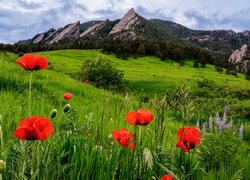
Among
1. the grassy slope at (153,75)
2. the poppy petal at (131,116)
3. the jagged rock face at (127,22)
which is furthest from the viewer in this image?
the jagged rock face at (127,22)

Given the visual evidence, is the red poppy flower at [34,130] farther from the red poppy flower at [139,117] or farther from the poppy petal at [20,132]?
the red poppy flower at [139,117]

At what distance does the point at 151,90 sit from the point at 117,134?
23.5m

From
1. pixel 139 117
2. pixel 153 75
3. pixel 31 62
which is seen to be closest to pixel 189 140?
pixel 139 117

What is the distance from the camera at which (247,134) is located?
18.4 feet

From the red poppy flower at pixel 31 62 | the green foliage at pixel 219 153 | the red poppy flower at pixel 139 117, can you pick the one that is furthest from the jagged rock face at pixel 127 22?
the red poppy flower at pixel 139 117

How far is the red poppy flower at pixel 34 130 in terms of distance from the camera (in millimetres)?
845

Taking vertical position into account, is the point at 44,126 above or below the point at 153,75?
above

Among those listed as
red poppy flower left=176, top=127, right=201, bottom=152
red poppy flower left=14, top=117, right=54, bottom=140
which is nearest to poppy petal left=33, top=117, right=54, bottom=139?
red poppy flower left=14, top=117, right=54, bottom=140

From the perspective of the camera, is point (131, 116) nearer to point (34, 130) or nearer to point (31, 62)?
point (34, 130)

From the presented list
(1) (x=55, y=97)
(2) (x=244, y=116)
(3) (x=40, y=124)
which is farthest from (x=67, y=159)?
(2) (x=244, y=116)

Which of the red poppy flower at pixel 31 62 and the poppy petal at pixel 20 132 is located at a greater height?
the red poppy flower at pixel 31 62

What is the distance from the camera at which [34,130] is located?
0.85m

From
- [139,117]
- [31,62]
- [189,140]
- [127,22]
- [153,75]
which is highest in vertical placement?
[127,22]

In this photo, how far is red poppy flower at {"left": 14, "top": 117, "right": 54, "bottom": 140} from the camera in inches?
33.3
